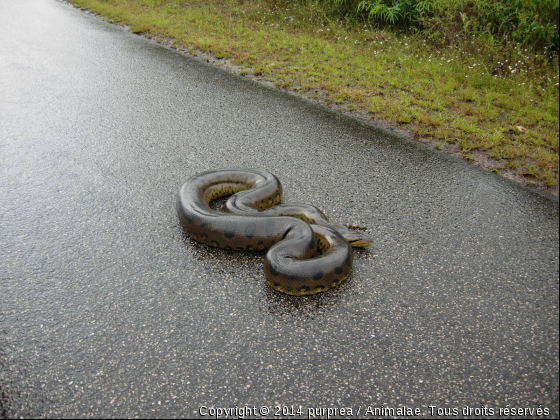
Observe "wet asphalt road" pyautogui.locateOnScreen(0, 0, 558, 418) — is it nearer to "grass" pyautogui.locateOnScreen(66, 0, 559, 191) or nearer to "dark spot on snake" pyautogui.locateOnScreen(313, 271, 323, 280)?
"dark spot on snake" pyautogui.locateOnScreen(313, 271, 323, 280)

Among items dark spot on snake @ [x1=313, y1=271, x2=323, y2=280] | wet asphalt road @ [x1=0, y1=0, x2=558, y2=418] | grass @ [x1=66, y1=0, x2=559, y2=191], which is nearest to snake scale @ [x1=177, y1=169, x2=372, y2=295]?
dark spot on snake @ [x1=313, y1=271, x2=323, y2=280]

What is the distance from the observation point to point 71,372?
2.56 meters

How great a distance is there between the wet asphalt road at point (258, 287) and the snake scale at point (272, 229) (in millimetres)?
139

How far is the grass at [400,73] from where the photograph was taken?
4906mm

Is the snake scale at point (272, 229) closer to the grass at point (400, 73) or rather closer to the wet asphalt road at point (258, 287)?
the wet asphalt road at point (258, 287)

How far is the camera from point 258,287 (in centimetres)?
322

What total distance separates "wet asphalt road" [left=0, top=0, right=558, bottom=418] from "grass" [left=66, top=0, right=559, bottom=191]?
51cm

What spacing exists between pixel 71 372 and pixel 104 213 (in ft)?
6.16

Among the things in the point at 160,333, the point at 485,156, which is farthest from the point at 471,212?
the point at 160,333

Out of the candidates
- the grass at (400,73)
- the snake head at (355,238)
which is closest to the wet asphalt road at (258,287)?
the snake head at (355,238)

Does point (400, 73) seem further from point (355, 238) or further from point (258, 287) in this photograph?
point (258, 287)

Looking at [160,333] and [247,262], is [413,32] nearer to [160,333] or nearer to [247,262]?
[247,262]

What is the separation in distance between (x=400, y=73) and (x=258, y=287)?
201 inches

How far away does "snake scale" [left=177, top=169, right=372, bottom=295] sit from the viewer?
3.12 meters
